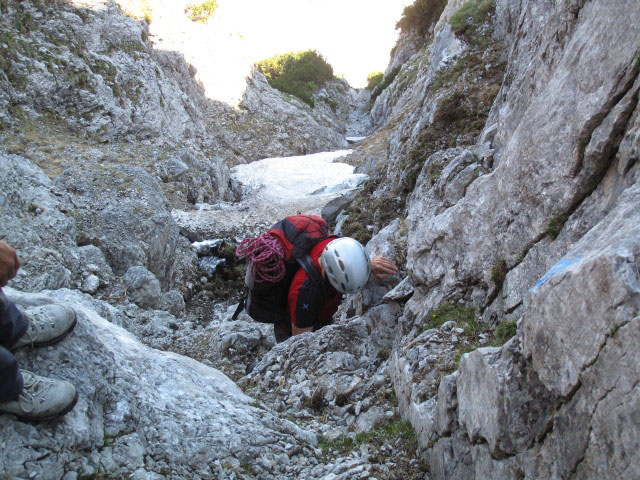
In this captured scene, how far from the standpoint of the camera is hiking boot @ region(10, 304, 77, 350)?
3.30m

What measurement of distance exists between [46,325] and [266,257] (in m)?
3.03

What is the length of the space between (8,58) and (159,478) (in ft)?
70.0

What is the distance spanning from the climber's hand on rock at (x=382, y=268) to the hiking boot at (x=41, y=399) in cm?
448

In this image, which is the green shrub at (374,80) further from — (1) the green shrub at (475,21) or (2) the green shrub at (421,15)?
(1) the green shrub at (475,21)

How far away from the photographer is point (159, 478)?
3.29 metres

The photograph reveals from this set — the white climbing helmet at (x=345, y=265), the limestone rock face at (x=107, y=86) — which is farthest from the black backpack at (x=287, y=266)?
the limestone rock face at (x=107, y=86)

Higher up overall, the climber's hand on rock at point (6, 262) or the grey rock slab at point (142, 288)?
the climber's hand on rock at point (6, 262)

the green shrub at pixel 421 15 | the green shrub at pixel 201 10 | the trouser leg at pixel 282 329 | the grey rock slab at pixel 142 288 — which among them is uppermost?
the green shrub at pixel 201 10

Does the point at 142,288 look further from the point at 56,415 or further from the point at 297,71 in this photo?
the point at 297,71

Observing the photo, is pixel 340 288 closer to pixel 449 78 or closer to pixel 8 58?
pixel 449 78

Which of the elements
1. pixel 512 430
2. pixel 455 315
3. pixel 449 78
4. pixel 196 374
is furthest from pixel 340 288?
pixel 449 78

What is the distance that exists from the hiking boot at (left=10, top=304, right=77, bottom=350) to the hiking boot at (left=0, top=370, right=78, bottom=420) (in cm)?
29

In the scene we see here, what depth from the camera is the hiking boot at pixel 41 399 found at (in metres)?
2.94

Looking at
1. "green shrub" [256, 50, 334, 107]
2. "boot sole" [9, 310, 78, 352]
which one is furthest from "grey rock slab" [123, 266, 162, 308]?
"green shrub" [256, 50, 334, 107]
